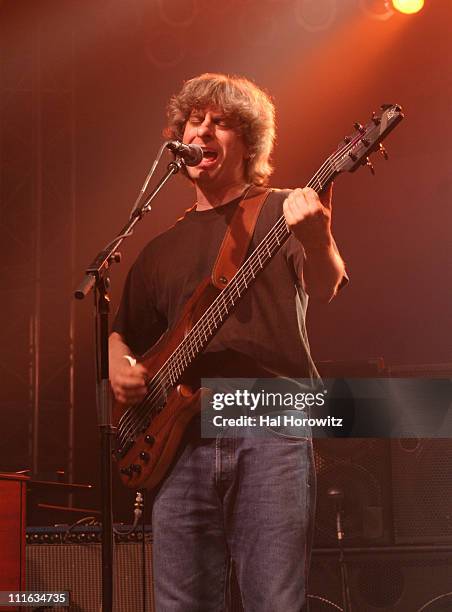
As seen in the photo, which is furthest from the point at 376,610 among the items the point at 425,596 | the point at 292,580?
the point at 292,580

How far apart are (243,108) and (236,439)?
1047mm

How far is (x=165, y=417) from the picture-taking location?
235 cm

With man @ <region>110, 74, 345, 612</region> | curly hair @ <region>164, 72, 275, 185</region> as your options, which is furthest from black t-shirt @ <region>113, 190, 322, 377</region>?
curly hair @ <region>164, 72, 275, 185</region>

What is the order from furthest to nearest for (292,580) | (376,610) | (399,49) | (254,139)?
(399,49) → (376,610) → (254,139) → (292,580)

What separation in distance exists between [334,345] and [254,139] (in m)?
2.46

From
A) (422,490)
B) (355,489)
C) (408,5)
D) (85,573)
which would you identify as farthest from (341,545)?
(408,5)

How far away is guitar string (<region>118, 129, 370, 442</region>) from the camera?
229 centimetres

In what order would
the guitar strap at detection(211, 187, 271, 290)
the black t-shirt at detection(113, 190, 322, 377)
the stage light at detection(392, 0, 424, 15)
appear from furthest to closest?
1. the stage light at detection(392, 0, 424, 15)
2. the guitar strap at detection(211, 187, 271, 290)
3. the black t-shirt at detection(113, 190, 322, 377)

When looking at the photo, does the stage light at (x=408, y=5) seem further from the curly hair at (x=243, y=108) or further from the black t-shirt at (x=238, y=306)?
the black t-shirt at (x=238, y=306)

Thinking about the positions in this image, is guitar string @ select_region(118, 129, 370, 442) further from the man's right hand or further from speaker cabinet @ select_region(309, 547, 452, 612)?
speaker cabinet @ select_region(309, 547, 452, 612)

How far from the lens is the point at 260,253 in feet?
7.61

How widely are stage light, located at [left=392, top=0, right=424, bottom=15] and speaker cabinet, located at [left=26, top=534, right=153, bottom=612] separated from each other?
316cm

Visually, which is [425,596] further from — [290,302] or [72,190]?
[72,190]

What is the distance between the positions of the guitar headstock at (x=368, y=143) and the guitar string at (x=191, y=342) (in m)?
0.01
